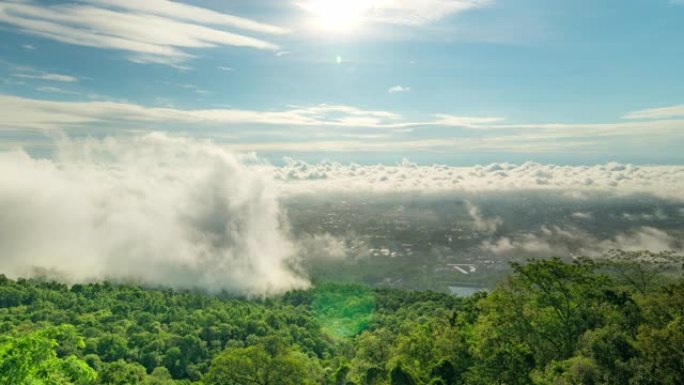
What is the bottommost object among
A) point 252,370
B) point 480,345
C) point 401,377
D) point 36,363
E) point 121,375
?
point 121,375

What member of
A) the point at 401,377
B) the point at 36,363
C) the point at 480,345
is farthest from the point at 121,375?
the point at 480,345

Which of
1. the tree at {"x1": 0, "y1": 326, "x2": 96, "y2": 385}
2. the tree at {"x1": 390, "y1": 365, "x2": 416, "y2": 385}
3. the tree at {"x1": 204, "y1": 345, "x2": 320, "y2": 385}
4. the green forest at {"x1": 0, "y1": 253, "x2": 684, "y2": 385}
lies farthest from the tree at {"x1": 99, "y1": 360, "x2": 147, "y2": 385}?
the tree at {"x1": 0, "y1": 326, "x2": 96, "y2": 385}

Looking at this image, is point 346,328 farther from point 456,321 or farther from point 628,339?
point 628,339

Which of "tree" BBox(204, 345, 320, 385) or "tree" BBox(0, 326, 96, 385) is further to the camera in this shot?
"tree" BBox(204, 345, 320, 385)

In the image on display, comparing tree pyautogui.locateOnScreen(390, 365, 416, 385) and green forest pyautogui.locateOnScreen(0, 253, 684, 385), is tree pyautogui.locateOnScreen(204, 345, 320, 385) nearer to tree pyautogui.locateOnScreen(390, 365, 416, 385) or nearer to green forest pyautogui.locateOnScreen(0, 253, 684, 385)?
green forest pyautogui.locateOnScreen(0, 253, 684, 385)

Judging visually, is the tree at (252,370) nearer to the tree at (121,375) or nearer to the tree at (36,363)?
the tree at (121,375)

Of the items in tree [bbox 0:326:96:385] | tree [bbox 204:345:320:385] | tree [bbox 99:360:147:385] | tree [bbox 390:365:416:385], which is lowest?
tree [bbox 99:360:147:385]

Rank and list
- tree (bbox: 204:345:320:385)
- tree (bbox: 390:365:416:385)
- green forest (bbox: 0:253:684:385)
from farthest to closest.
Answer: tree (bbox: 204:345:320:385)
tree (bbox: 390:365:416:385)
green forest (bbox: 0:253:684:385)

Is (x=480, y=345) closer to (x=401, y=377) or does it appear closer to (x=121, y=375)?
(x=401, y=377)

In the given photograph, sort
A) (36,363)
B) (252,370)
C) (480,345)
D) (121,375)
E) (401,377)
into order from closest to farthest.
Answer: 1. (36,363)
2. (401,377)
3. (480,345)
4. (252,370)
5. (121,375)

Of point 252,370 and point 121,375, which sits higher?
point 252,370

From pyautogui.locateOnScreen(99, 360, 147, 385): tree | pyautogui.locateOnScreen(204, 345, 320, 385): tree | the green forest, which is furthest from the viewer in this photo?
pyautogui.locateOnScreen(99, 360, 147, 385): tree

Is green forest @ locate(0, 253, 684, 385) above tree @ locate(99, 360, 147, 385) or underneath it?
above
